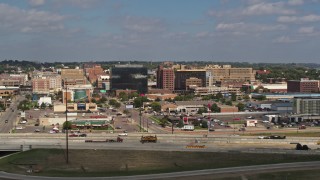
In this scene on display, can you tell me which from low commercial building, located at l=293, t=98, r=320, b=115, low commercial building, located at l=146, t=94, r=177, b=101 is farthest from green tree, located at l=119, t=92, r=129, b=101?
low commercial building, located at l=293, t=98, r=320, b=115

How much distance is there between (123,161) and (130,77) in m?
98.3

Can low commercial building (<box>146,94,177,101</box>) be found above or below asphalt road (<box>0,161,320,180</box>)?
below

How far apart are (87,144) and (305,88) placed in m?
103

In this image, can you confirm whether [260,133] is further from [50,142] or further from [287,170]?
[287,170]

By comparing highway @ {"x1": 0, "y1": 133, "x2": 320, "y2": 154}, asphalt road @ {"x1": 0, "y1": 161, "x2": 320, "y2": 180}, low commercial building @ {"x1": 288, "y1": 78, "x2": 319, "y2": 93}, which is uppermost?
low commercial building @ {"x1": 288, "y1": 78, "x2": 319, "y2": 93}

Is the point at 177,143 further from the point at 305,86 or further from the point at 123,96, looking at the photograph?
the point at 305,86

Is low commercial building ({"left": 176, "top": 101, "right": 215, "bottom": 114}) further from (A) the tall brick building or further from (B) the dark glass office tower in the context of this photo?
(A) the tall brick building

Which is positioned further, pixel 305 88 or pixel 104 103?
pixel 305 88

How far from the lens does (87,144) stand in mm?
45594

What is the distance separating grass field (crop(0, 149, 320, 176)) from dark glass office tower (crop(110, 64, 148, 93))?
306ft

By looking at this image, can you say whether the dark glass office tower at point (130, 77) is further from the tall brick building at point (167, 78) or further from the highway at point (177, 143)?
the highway at point (177, 143)

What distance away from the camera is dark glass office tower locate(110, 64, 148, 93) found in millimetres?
134500

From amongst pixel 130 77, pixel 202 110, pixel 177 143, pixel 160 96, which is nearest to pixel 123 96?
pixel 160 96

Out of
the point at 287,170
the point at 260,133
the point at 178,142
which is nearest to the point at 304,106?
the point at 260,133
